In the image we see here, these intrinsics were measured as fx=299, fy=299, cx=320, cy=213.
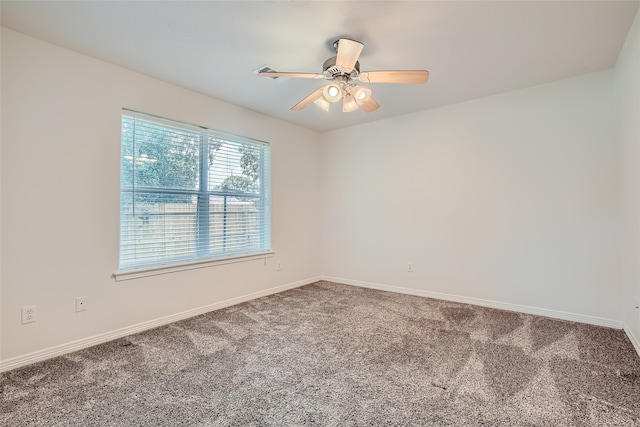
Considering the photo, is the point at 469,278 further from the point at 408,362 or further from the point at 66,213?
the point at 66,213

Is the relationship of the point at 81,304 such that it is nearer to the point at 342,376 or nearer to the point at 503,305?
the point at 342,376

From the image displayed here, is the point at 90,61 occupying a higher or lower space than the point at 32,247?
higher

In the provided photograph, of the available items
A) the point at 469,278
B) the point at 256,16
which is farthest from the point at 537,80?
the point at 256,16

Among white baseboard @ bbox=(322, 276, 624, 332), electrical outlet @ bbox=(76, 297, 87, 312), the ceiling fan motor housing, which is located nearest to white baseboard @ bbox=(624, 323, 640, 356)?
white baseboard @ bbox=(322, 276, 624, 332)

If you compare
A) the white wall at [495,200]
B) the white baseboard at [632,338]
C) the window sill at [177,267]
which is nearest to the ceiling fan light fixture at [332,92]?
the white wall at [495,200]

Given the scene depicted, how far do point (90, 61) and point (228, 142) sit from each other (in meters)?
1.43

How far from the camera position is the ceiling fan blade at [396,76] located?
6.89ft

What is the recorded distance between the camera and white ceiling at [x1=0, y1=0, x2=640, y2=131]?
6.32ft

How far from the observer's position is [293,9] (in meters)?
1.93

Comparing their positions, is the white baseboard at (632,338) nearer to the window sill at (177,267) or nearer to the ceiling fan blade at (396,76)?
the ceiling fan blade at (396,76)

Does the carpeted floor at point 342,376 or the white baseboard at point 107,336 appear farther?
the white baseboard at point 107,336

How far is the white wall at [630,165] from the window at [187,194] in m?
3.51

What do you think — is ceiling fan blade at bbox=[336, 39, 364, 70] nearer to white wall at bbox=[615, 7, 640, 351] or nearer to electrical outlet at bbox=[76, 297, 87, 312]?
white wall at bbox=[615, 7, 640, 351]

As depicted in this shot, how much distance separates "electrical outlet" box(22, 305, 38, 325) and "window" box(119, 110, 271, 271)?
25.1 inches
